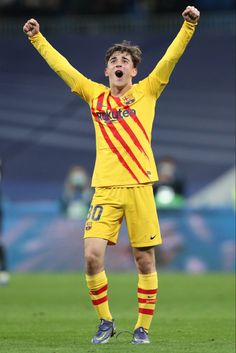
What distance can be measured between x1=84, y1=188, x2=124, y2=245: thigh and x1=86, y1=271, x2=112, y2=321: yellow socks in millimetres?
296

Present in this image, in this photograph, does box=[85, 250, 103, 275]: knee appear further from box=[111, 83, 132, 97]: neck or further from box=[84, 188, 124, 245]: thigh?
box=[111, 83, 132, 97]: neck

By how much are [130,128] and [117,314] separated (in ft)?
12.5

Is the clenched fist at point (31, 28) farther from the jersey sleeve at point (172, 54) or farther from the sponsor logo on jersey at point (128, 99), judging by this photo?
the jersey sleeve at point (172, 54)

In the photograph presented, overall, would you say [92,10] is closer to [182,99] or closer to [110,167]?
[182,99]

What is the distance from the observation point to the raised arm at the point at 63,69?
30.3 feet

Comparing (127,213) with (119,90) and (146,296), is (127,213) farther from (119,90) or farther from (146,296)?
(119,90)

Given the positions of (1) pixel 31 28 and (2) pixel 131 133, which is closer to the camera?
(2) pixel 131 133

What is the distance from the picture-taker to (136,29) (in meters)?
25.8

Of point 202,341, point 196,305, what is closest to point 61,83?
point 196,305

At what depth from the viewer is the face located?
9055 mm

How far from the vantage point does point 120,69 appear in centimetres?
904

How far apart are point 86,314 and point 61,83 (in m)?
14.6

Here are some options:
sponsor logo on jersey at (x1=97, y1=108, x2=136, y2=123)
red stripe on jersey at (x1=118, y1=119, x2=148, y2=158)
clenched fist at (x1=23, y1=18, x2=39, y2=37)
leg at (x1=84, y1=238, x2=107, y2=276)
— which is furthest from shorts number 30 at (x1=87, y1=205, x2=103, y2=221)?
clenched fist at (x1=23, y1=18, x2=39, y2=37)

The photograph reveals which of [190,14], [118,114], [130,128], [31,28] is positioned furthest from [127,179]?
[31,28]
